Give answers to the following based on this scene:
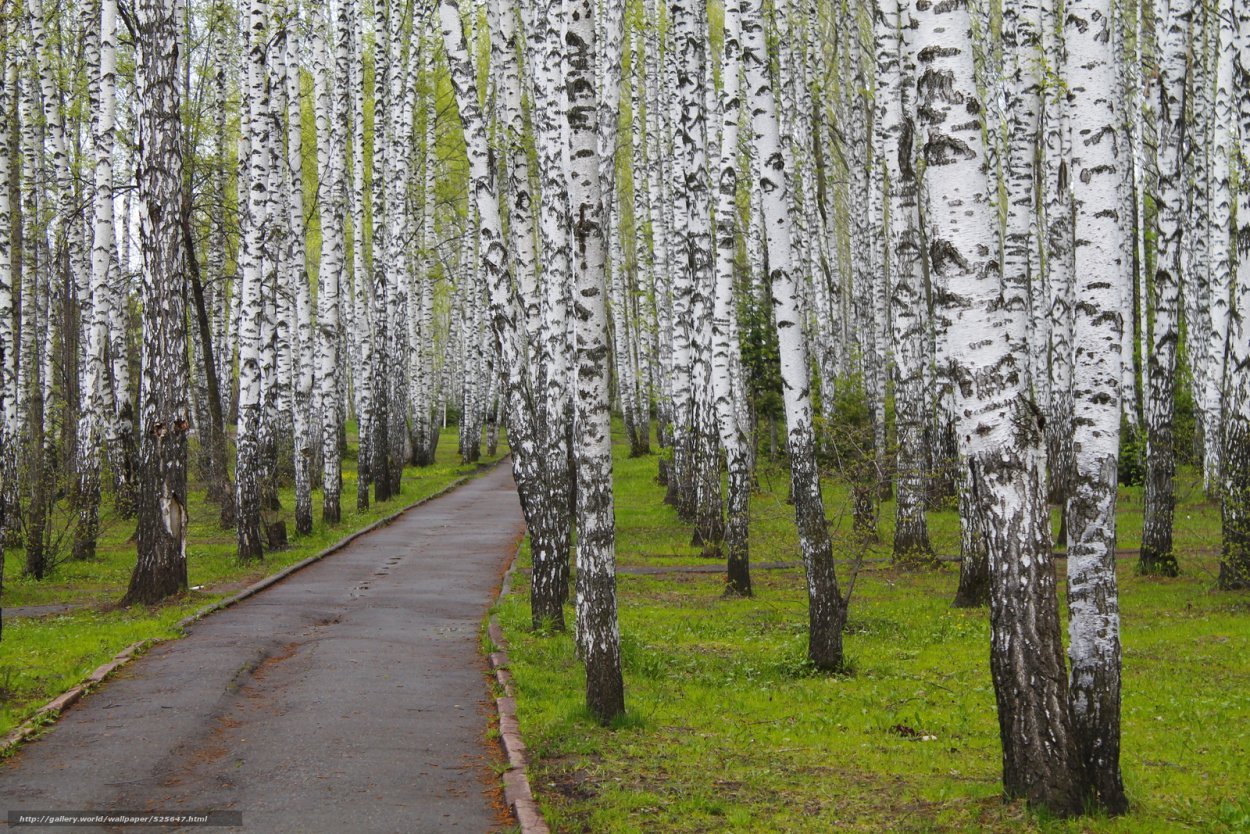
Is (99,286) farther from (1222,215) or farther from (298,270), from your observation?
(1222,215)

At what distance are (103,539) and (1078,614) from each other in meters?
20.9

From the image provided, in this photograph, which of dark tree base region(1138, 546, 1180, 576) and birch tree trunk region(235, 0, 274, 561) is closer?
dark tree base region(1138, 546, 1180, 576)

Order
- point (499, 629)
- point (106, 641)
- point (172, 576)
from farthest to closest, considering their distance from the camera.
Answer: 1. point (172, 576)
2. point (499, 629)
3. point (106, 641)

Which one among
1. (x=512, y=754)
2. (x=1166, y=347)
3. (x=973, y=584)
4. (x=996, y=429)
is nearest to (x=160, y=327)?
(x=512, y=754)

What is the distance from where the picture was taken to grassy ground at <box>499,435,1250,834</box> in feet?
22.8

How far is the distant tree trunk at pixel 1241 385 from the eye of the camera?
1459 centimetres

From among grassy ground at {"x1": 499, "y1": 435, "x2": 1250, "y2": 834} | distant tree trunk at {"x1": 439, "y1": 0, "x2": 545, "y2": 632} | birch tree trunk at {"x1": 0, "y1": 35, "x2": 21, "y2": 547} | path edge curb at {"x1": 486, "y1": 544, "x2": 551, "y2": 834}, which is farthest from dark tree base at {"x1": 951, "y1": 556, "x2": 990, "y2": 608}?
birch tree trunk at {"x1": 0, "y1": 35, "x2": 21, "y2": 547}

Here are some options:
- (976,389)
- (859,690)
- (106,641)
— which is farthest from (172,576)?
(976,389)

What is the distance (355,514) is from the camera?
26906mm

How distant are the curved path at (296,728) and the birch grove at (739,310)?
4.77 feet

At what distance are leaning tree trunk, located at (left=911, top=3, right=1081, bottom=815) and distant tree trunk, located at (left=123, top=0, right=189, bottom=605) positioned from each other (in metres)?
11.3

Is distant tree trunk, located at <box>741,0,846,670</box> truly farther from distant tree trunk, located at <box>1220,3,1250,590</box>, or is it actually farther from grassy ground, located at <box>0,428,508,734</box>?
grassy ground, located at <box>0,428,508,734</box>

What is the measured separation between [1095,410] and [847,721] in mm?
3835

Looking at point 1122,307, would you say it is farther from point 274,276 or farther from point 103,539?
point 103,539
